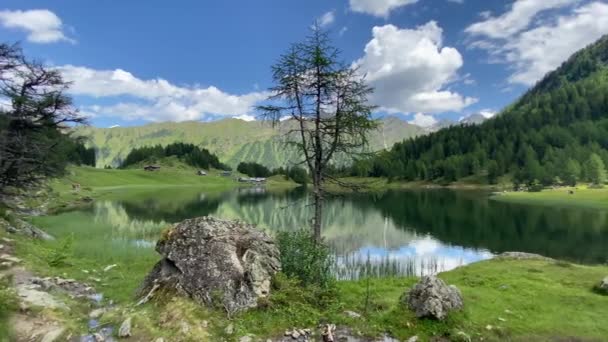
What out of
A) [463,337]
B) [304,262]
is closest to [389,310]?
[463,337]

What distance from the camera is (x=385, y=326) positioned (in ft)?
45.5

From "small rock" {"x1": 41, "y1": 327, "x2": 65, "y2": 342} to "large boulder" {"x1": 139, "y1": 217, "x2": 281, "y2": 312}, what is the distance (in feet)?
10.1

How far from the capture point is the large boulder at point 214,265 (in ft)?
46.5

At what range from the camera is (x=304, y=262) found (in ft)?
56.5

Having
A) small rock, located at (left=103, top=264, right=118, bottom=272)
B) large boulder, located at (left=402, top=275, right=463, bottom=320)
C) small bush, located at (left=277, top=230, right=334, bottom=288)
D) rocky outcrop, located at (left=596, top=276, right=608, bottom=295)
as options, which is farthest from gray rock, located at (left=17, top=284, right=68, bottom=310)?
rocky outcrop, located at (left=596, top=276, right=608, bottom=295)

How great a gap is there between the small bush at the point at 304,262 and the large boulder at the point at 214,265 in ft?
3.14

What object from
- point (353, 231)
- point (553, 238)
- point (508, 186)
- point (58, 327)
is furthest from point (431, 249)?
point (508, 186)

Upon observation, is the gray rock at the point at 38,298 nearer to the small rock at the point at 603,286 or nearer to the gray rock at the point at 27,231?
the gray rock at the point at 27,231

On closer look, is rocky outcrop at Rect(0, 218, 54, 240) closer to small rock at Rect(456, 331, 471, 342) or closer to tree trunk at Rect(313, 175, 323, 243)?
tree trunk at Rect(313, 175, 323, 243)

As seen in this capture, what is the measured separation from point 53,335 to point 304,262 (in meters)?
9.66

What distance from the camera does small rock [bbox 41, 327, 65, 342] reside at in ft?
37.5

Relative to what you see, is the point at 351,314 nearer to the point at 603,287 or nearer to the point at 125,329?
the point at 125,329

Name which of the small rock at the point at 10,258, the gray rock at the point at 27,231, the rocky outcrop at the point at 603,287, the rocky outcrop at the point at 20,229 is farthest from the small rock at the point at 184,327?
the gray rock at the point at 27,231

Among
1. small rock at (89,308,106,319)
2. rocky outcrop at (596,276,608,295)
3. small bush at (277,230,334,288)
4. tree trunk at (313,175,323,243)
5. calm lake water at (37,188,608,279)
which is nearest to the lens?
small rock at (89,308,106,319)
